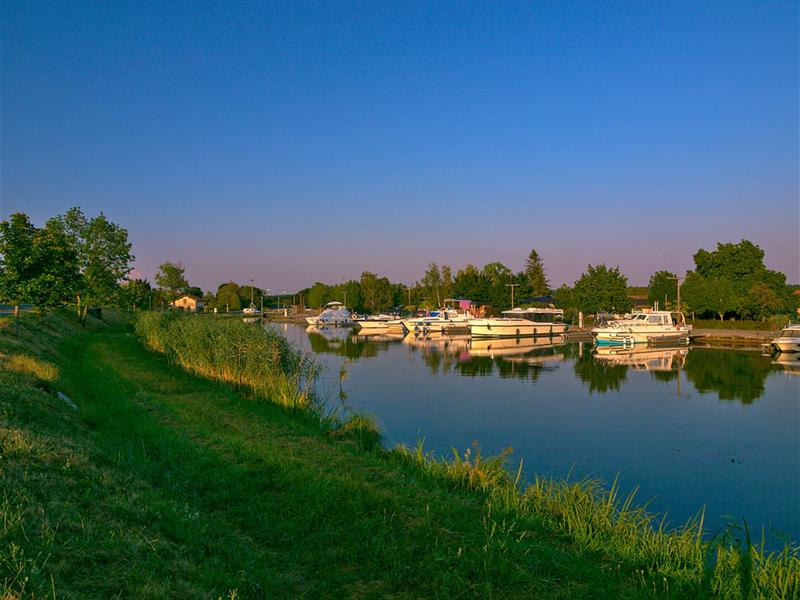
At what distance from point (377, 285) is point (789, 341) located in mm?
64751

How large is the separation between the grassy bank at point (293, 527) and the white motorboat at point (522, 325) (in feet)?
142

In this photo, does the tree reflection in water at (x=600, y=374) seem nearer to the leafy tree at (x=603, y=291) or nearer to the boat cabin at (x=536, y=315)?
the boat cabin at (x=536, y=315)

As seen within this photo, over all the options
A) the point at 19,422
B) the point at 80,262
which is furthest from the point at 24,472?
the point at 80,262

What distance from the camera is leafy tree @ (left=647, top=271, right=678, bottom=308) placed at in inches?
2717

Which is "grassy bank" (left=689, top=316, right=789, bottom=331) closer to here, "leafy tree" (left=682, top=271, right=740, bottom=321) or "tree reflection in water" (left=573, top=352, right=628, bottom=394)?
"leafy tree" (left=682, top=271, right=740, bottom=321)

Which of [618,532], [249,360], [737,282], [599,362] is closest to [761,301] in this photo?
[737,282]

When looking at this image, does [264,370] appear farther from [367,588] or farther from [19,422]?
[367,588]

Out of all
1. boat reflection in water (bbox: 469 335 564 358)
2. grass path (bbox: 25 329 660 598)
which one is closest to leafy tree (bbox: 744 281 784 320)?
boat reflection in water (bbox: 469 335 564 358)

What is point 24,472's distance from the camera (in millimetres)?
5633

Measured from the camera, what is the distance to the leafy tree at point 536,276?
102 m

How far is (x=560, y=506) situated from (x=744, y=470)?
719cm

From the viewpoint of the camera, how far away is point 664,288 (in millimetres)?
70438

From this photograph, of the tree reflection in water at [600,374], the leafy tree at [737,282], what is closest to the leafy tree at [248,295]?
the leafy tree at [737,282]

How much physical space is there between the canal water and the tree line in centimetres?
1217
